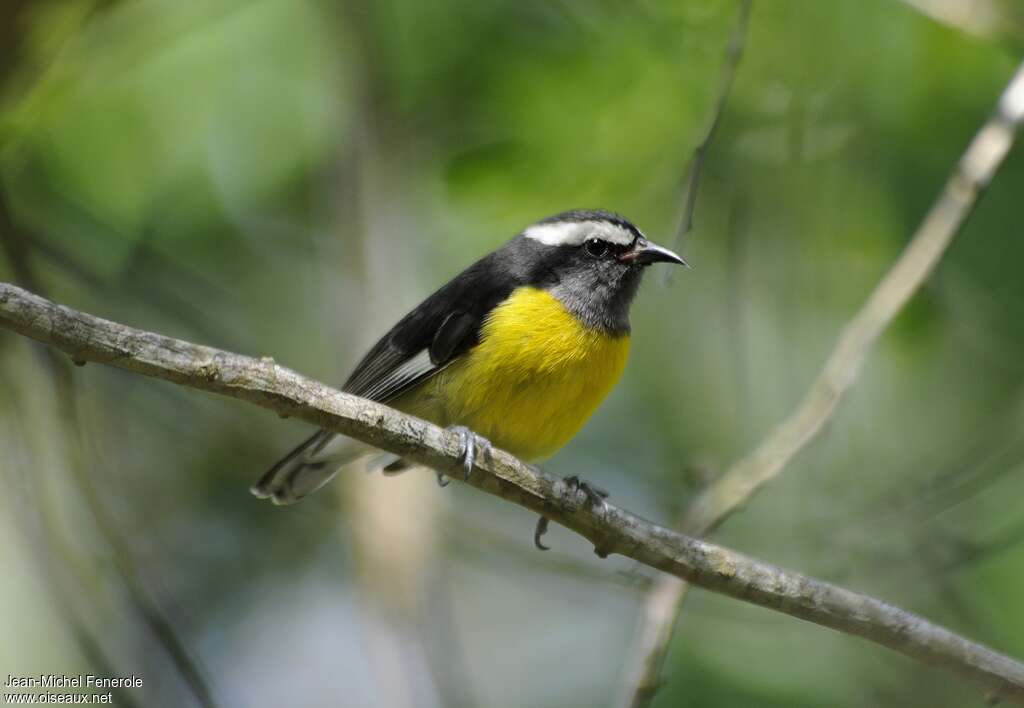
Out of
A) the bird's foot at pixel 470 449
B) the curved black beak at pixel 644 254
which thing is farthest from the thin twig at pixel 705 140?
the bird's foot at pixel 470 449

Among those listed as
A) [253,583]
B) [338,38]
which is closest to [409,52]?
[338,38]

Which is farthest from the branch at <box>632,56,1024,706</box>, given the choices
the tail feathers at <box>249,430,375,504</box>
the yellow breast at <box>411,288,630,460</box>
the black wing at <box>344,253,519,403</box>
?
the tail feathers at <box>249,430,375,504</box>

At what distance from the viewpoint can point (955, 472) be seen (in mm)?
5180

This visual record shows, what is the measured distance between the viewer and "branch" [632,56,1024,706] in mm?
4230

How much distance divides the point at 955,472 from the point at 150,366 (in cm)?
367

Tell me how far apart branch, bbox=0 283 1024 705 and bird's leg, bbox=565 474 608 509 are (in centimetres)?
2

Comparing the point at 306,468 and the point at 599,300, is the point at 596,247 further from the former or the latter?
the point at 306,468

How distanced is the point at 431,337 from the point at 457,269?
2410 mm

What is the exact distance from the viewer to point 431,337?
4.75 m

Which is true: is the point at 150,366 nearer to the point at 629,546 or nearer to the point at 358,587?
the point at 629,546

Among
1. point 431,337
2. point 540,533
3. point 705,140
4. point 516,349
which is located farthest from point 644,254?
point 540,533

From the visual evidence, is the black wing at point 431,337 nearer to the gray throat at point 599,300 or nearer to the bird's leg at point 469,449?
the gray throat at point 599,300

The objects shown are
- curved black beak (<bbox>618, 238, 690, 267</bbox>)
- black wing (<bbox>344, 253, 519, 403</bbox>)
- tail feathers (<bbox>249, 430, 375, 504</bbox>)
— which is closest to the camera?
black wing (<bbox>344, 253, 519, 403</bbox>)

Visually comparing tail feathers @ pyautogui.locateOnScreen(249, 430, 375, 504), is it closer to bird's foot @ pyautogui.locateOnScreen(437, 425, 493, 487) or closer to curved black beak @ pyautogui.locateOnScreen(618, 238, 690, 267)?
bird's foot @ pyautogui.locateOnScreen(437, 425, 493, 487)
